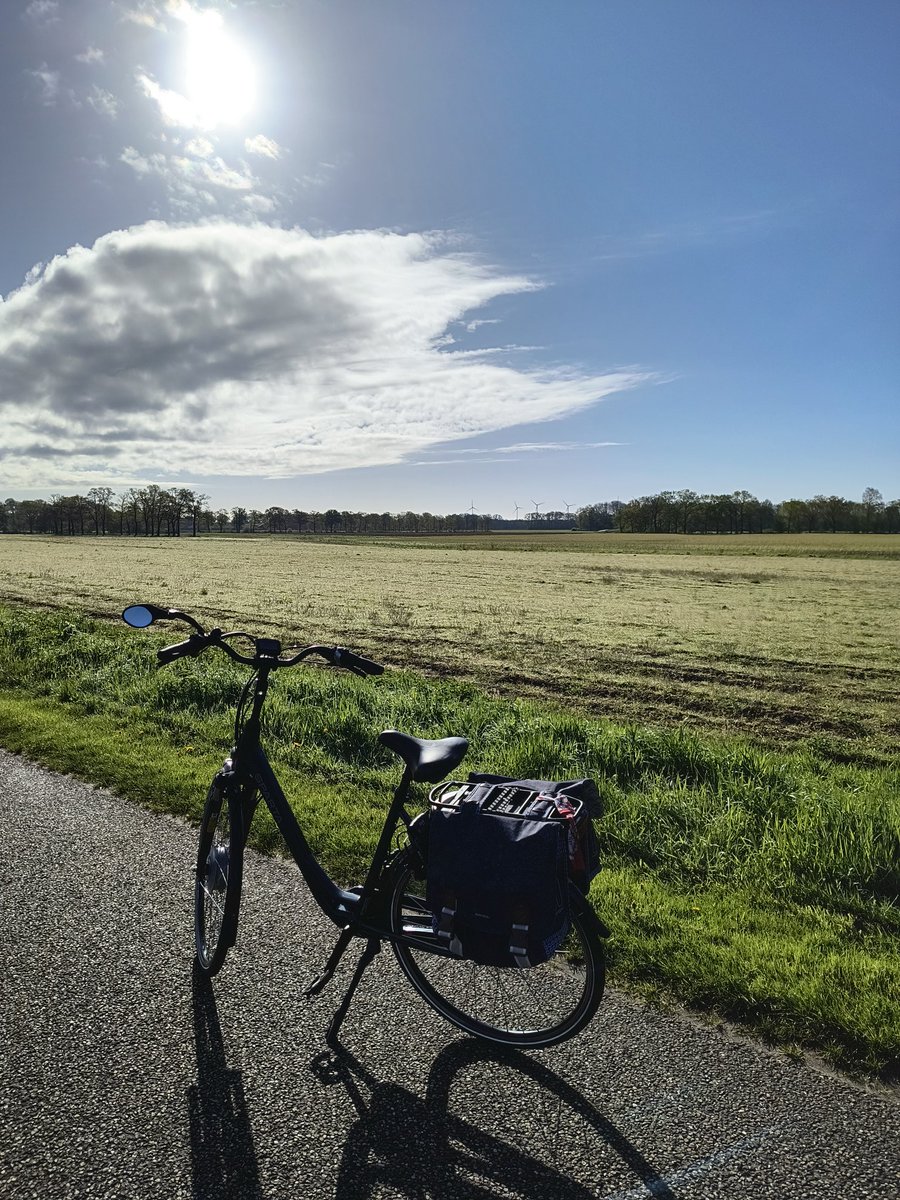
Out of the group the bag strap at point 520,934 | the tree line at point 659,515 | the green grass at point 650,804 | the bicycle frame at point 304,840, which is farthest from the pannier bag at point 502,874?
the tree line at point 659,515

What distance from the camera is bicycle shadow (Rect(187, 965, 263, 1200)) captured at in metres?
2.49

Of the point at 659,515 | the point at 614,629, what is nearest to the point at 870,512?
the point at 659,515

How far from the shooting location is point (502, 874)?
2.79 metres

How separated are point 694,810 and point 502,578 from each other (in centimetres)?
3622

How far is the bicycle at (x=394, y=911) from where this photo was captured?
315 centimetres

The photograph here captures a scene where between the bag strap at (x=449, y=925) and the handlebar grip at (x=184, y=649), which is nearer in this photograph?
the bag strap at (x=449, y=925)

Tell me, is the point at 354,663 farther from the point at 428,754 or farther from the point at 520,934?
the point at 520,934

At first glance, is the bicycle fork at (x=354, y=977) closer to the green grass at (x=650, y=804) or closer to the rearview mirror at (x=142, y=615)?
the green grass at (x=650, y=804)

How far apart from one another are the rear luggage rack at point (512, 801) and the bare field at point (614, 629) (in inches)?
329

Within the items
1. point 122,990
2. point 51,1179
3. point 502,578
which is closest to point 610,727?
point 122,990

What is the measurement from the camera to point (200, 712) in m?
9.17

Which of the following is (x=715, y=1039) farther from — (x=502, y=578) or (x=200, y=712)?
(x=502, y=578)

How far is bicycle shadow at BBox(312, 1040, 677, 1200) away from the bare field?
27.4 feet

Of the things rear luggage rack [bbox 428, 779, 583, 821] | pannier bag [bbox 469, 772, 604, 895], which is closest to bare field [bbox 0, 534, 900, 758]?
pannier bag [bbox 469, 772, 604, 895]
